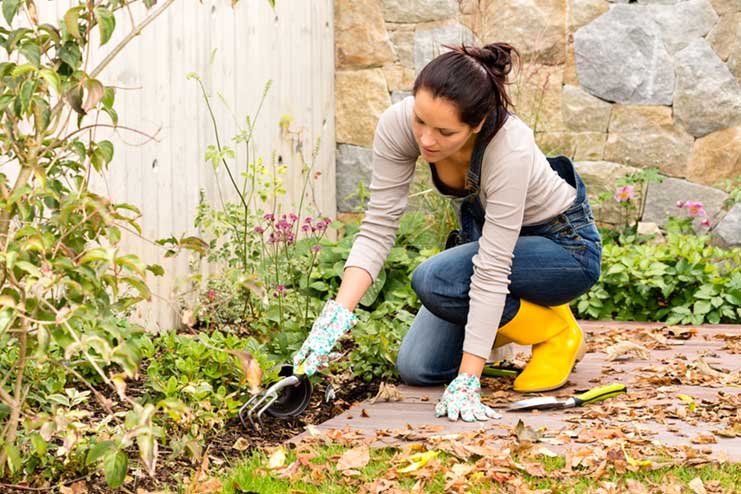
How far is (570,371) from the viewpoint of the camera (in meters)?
3.46

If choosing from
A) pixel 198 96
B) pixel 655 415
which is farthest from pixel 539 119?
pixel 655 415

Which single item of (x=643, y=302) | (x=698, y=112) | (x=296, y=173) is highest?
(x=698, y=112)

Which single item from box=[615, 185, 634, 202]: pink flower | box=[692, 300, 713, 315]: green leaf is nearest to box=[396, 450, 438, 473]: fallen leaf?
box=[692, 300, 713, 315]: green leaf

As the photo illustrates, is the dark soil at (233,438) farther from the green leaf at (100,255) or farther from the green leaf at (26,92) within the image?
the green leaf at (26,92)

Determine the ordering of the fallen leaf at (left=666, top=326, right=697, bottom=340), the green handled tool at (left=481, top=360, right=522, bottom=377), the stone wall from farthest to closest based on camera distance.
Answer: the stone wall → the fallen leaf at (left=666, top=326, right=697, bottom=340) → the green handled tool at (left=481, top=360, right=522, bottom=377)

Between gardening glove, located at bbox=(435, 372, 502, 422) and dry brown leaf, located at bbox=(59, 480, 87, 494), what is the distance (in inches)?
41.4

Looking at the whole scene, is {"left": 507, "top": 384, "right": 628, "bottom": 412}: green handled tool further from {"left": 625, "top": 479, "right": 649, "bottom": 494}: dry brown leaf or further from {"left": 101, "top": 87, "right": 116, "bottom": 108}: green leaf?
{"left": 101, "top": 87, "right": 116, "bottom": 108}: green leaf

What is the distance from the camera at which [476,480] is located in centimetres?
238

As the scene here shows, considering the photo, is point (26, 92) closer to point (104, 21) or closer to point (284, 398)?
point (104, 21)

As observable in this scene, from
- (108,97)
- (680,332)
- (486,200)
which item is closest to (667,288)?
(680,332)

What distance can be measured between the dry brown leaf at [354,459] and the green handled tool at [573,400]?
2.02ft

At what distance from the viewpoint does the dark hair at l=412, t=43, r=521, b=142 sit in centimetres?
277

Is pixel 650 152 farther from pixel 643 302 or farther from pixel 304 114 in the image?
pixel 304 114

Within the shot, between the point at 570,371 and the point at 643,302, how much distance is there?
1512 mm
